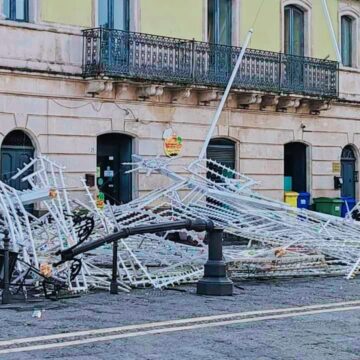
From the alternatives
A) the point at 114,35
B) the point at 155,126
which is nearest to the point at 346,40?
the point at 155,126

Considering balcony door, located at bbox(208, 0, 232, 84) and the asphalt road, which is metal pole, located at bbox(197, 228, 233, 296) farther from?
balcony door, located at bbox(208, 0, 232, 84)

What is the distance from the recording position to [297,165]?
93.4 ft

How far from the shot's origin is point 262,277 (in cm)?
1517

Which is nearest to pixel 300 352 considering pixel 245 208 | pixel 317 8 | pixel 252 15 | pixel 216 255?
pixel 216 255

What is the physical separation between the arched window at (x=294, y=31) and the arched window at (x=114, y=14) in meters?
6.29

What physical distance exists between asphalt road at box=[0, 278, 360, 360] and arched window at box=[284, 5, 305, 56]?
50.7 ft

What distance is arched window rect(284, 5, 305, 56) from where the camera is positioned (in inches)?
1100

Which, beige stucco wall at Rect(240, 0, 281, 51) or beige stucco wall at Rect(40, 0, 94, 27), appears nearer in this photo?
beige stucco wall at Rect(40, 0, 94, 27)

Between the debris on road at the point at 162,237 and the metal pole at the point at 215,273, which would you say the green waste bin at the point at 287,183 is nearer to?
the debris on road at the point at 162,237

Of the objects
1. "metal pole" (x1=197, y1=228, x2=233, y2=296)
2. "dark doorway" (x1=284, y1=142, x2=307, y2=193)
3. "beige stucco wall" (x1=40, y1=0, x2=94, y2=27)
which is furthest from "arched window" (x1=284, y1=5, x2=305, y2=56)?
"metal pole" (x1=197, y1=228, x2=233, y2=296)

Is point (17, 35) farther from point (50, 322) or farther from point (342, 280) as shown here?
point (50, 322)

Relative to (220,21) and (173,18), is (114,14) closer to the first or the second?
(173,18)

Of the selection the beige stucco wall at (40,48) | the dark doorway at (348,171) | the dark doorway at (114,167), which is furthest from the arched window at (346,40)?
the beige stucco wall at (40,48)

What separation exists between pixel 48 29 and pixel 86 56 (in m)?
1.18
